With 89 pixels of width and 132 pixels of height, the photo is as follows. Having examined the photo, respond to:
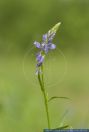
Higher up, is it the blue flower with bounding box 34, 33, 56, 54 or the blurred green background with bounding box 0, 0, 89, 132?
the blurred green background with bounding box 0, 0, 89, 132

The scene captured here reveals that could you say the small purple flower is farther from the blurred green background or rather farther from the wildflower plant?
the blurred green background

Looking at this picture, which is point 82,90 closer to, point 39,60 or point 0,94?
point 0,94

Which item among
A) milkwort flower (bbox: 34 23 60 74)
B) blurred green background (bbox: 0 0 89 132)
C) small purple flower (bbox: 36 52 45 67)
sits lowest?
small purple flower (bbox: 36 52 45 67)

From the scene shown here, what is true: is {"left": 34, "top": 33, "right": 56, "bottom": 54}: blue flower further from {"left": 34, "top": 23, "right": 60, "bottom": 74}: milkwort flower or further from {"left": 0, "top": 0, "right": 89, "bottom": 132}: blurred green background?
{"left": 0, "top": 0, "right": 89, "bottom": 132}: blurred green background

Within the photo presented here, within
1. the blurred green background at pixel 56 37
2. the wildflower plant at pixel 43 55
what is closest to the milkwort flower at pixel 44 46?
the wildflower plant at pixel 43 55

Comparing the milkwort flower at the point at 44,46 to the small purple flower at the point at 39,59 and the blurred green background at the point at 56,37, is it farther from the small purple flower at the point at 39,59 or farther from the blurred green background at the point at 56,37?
the blurred green background at the point at 56,37

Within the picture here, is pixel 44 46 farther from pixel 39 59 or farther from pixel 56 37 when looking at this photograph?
pixel 56 37

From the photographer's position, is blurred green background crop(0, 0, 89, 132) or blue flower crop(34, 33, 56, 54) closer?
blue flower crop(34, 33, 56, 54)

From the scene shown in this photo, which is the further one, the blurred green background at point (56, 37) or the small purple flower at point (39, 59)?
the blurred green background at point (56, 37)

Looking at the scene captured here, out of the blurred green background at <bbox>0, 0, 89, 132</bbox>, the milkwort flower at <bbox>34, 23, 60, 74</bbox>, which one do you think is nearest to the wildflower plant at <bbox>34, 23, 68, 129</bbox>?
the milkwort flower at <bbox>34, 23, 60, 74</bbox>

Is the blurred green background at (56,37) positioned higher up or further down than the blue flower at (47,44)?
higher up

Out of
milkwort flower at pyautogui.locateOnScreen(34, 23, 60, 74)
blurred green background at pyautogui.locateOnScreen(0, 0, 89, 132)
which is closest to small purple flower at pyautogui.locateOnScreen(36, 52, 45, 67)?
milkwort flower at pyautogui.locateOnScreen(34, 23, 60, 74)

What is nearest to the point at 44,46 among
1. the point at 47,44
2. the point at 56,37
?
the point at 47,44
